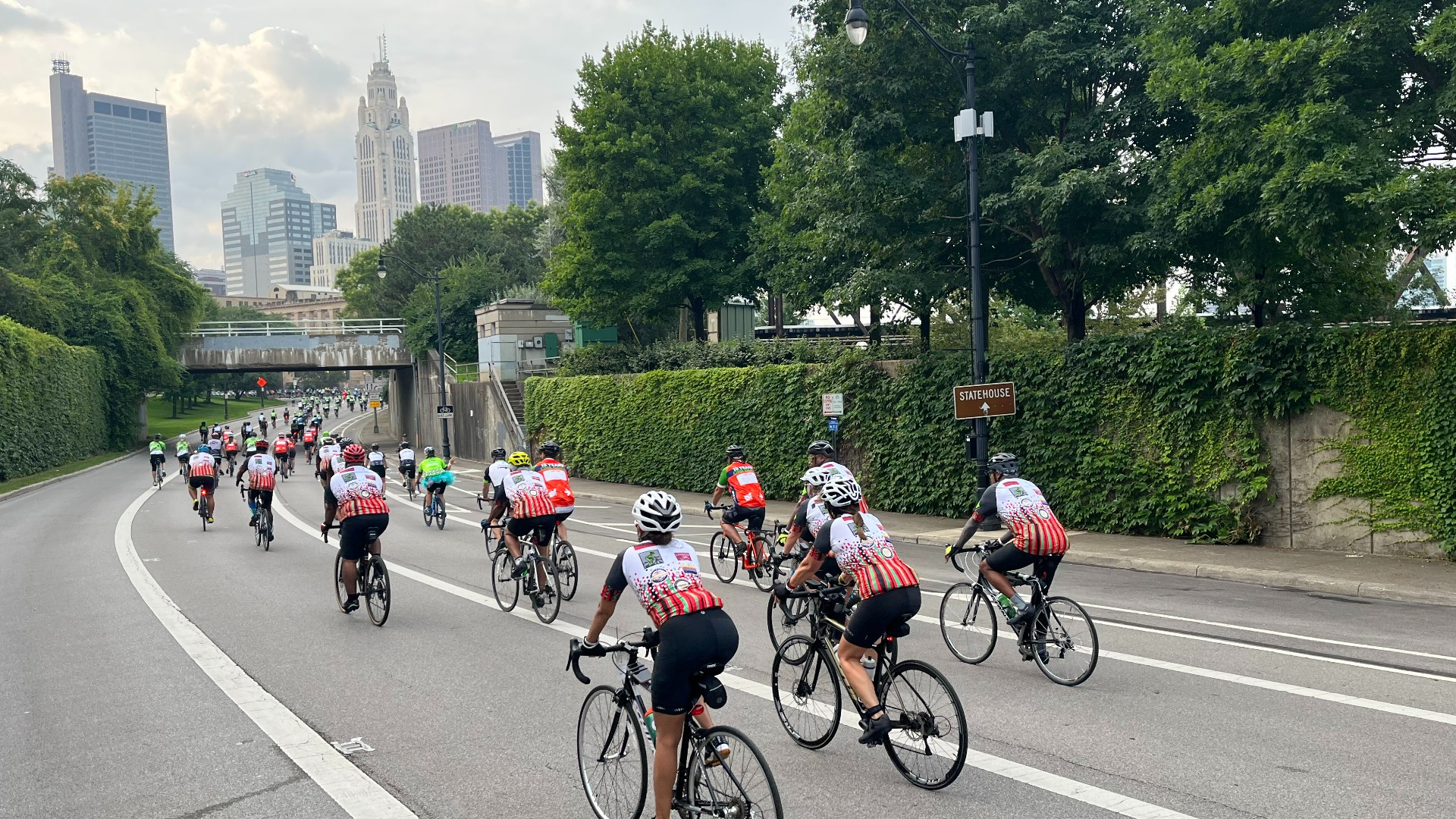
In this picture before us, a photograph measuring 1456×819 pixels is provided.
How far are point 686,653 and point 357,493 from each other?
7.21 meters

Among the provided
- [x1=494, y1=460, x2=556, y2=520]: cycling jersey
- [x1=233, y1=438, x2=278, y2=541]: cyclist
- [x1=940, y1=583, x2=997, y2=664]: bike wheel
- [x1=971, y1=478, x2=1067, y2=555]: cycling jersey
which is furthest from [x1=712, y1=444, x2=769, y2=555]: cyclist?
[x1=233, y1=438, x2=278, y2=541]: cyclist

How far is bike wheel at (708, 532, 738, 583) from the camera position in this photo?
1391cm

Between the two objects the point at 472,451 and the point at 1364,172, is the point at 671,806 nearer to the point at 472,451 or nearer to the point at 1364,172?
the point at 1364,172

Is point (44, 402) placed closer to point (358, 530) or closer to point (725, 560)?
point (358, 530)

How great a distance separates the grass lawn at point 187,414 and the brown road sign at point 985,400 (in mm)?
79835

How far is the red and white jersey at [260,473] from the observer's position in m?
18.6

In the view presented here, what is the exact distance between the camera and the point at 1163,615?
1103cm

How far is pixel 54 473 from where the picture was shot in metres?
41.9

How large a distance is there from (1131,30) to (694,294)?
23120 millimetres

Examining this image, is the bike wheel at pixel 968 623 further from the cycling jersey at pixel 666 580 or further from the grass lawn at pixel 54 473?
the grass lawn at pixel 54 473

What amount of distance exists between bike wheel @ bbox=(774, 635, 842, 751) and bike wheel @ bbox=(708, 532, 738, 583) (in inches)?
262

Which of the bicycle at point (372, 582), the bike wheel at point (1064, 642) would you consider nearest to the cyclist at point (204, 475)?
the bicycle at point (372, 582)

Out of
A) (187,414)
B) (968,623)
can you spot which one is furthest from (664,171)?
(187,414)

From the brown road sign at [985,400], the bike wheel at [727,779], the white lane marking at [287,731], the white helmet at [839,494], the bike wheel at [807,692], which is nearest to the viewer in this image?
the bike wheel at [727,779]
